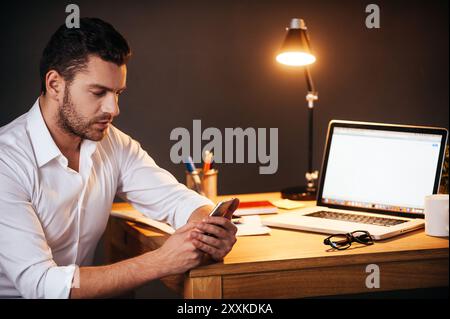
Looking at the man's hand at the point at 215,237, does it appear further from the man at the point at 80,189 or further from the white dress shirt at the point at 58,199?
the white dress shirt at the point at 58,199

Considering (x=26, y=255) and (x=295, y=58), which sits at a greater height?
(x=295, y=58)

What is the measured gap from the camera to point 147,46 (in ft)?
7.99

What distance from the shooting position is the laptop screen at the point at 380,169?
1.76m

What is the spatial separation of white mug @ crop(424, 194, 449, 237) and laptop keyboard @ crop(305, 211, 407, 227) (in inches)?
4.3

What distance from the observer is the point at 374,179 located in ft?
6.02

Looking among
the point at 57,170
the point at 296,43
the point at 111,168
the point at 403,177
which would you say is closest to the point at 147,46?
the point at 296,43

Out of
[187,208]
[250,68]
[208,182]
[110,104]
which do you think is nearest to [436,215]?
[187,208]

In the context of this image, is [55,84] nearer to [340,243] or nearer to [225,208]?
[225,208]

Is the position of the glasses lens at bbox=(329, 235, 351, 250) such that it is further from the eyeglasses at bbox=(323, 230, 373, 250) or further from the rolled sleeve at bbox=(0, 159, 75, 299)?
the rolled sleeve at bbox=(0, 159, 75, 299)

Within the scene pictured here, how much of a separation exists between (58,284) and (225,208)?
1.33ft

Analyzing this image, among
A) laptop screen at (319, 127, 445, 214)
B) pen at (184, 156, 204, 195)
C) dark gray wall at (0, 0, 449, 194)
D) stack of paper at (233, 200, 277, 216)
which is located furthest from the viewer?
dark gray wall at (0, 0, 449, 194)

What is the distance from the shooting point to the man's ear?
166 centimetres

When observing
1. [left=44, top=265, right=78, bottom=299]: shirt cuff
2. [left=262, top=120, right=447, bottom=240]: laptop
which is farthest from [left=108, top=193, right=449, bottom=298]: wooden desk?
[left=44, top=265, right=78, bottom=299]: shirt cuff

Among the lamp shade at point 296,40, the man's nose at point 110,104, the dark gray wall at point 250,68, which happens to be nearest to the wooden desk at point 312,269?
the man's nose at point 110,104
